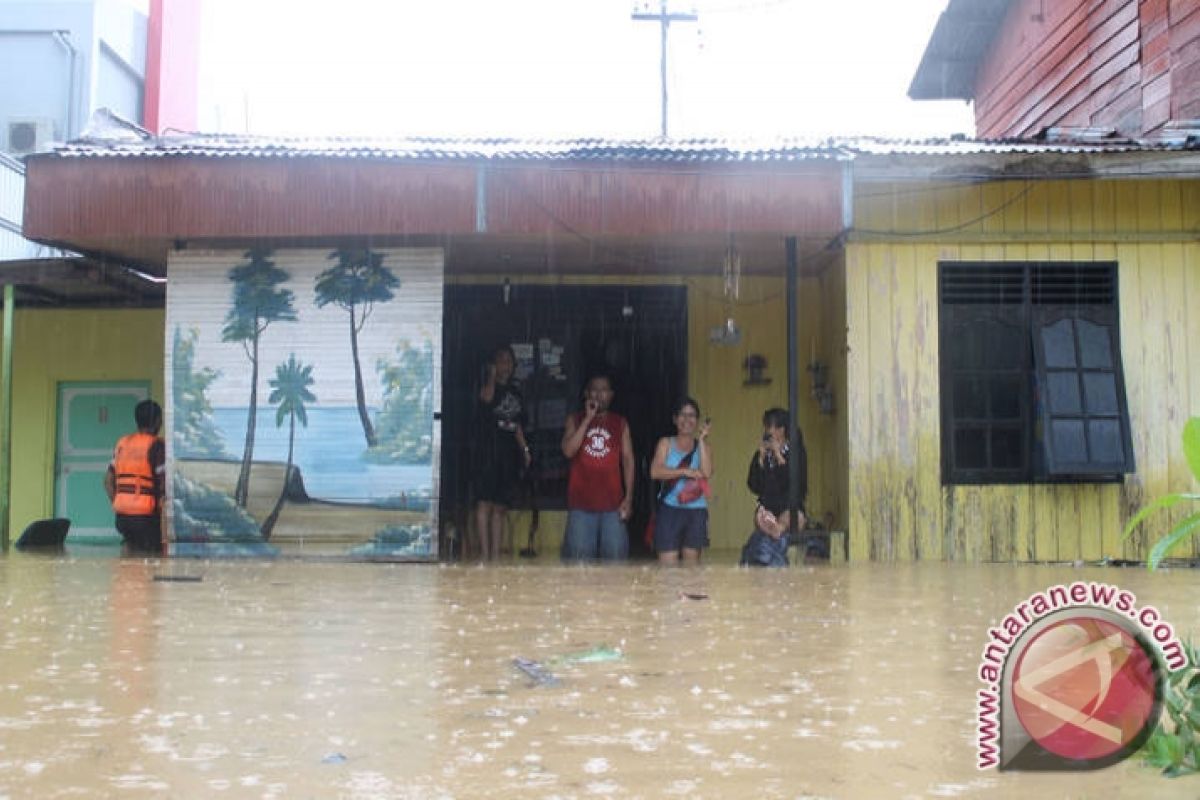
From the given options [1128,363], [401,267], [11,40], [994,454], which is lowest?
[994,454]

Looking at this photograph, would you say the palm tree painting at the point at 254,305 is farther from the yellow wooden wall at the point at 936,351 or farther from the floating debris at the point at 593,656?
the floating debris at the point at 593,656

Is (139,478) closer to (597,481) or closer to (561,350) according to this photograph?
(597,481)

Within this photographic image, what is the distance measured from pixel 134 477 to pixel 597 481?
12.2 ft

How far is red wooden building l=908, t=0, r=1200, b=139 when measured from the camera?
12.1 m

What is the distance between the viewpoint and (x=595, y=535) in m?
10.2

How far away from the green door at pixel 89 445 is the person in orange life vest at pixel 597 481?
5.16m

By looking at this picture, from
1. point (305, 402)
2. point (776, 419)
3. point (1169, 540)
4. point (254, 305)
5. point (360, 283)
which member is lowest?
point (1169, 540)

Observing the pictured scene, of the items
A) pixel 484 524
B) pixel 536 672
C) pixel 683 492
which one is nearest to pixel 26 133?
pixel 484 524

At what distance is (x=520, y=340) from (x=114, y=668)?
7.49m

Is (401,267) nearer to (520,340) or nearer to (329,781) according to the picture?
(520,340)

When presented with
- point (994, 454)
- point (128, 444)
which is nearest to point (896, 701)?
point (994, 454)

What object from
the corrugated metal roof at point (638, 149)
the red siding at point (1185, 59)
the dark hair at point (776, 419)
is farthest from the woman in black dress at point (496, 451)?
the red siding at point (1185, 59)

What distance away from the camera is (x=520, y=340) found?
11961 millimetres

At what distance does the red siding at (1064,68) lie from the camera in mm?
13242
